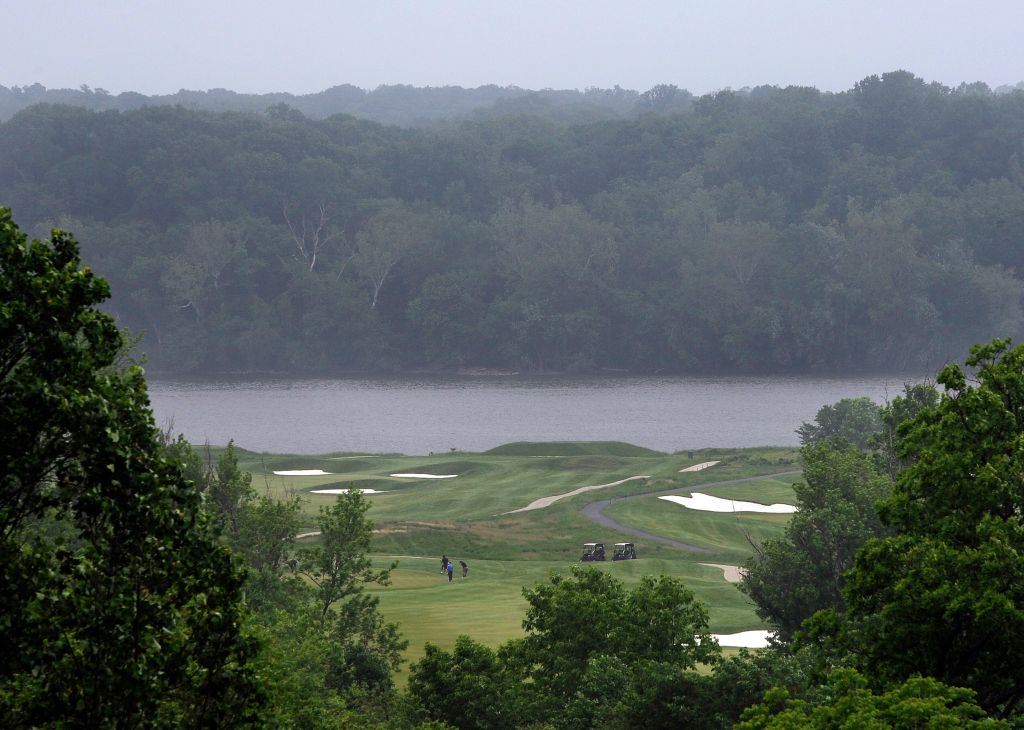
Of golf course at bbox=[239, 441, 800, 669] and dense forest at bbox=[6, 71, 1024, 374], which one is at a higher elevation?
dense forest at bbox=[6, 71, 1024, 374]

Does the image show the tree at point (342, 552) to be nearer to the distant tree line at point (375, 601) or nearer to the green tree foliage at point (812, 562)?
the distant tree line at point (375, 601)

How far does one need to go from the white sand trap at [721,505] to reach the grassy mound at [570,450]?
2318 centimetres

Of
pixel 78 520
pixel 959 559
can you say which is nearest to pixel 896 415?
pixel 959 559

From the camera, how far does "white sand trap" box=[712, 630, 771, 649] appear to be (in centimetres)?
3869

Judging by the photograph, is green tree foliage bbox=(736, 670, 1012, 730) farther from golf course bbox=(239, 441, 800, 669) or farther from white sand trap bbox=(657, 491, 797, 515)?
white sand trap bbox=(657, 491, 797, 515)

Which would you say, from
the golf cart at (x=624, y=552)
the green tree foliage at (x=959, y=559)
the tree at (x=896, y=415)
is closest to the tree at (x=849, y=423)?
the golf cart at (x=624, y=552)

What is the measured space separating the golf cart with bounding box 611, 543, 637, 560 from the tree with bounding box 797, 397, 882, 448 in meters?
28.9

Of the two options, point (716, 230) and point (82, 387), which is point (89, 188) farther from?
point (82, 387)

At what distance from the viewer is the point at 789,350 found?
17088cm

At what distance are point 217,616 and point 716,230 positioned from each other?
173 metres

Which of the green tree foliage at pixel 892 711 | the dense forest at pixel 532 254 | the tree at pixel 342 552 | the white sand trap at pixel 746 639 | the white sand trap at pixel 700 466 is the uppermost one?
the dense forest at pixel 532 254

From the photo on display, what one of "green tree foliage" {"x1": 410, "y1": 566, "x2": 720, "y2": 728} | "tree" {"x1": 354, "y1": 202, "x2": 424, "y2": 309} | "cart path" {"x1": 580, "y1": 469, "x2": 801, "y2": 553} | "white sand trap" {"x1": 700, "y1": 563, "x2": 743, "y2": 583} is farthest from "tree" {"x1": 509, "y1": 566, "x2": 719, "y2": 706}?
"tree" {"x1": 354, "y1": 202, "x2": 424, "y2": 309}

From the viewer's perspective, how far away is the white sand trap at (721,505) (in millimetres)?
68812

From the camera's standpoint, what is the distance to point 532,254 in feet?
589
